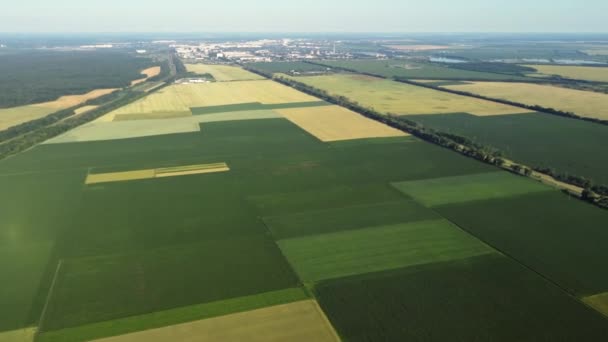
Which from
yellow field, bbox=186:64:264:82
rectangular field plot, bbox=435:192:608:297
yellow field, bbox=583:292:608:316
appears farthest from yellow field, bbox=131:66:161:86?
yellow field, bbox=583:292:608:316

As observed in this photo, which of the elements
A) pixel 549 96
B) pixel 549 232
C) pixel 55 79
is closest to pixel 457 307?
pixel 549 232

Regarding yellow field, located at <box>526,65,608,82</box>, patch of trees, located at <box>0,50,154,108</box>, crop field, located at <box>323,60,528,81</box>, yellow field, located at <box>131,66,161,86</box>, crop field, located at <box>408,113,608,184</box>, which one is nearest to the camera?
crop field, located at <box>408,113,608,184</box>

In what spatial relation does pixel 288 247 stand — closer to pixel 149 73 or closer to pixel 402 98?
pixel 402 98

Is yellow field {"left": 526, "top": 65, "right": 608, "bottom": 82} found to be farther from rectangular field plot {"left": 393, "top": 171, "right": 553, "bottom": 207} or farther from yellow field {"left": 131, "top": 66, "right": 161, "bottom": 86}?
yellow field {"left": 131, "top": 66, "right": 161, "bottom": 86}

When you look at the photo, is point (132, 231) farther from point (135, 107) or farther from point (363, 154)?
point (135, 107)

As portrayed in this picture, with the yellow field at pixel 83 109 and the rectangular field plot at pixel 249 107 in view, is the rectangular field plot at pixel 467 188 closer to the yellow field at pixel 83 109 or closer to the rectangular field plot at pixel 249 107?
the rectangular field plot at pixel 249 107
